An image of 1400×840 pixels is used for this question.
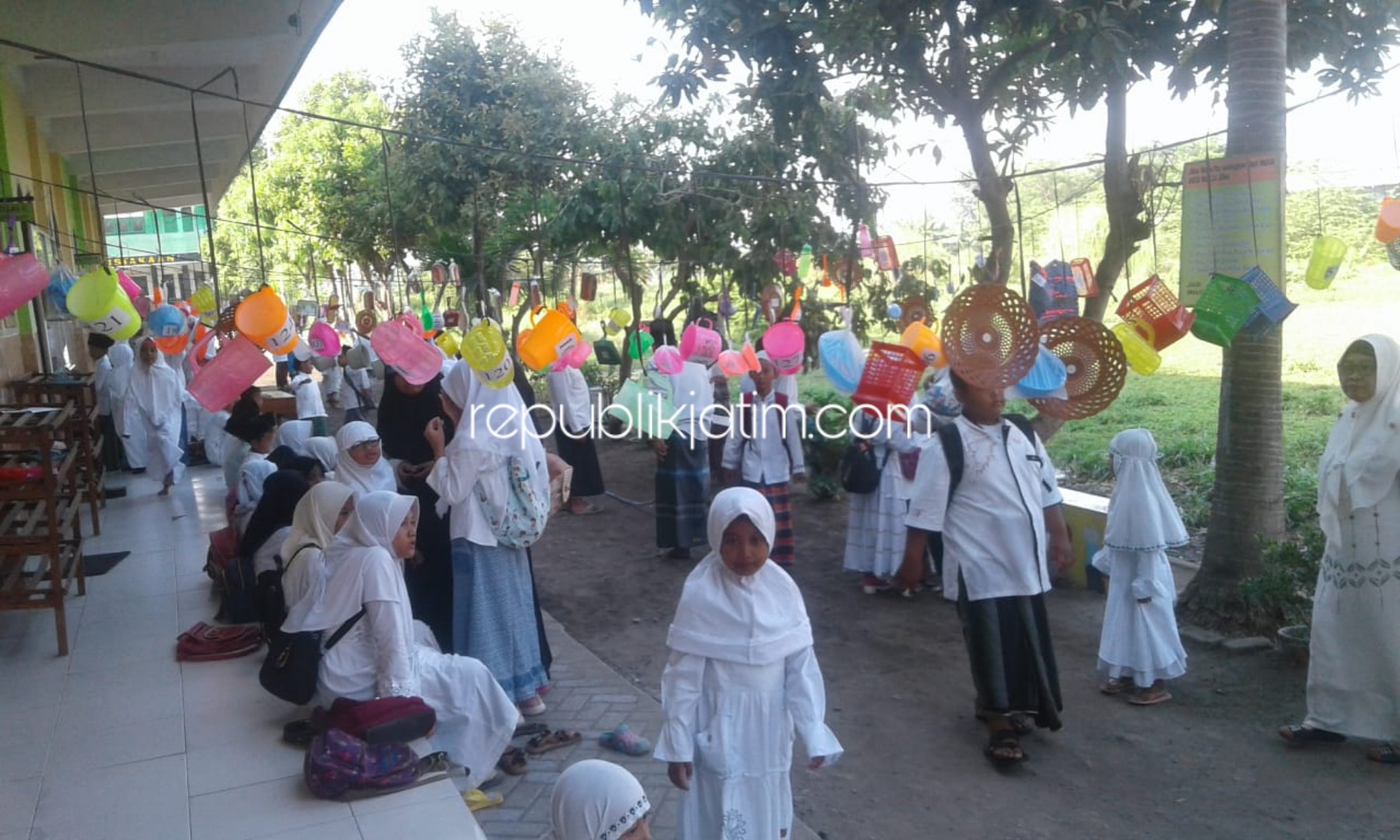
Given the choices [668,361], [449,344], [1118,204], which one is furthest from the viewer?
[668,361]

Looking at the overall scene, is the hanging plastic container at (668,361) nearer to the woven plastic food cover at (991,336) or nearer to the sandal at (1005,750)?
the woven plastic food cover at (991,336)

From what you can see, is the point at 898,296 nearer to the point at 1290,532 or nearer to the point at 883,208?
the point at 883,208

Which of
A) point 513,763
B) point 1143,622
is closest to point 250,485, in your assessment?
point 513,763

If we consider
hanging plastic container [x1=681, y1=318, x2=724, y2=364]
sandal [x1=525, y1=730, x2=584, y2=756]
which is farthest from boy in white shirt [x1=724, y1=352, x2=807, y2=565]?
sandal [x1=525, y1=730, x2=584, y2=756]

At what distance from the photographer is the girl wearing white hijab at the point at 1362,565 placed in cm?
404

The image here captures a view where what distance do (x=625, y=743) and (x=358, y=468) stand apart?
5.76 ft

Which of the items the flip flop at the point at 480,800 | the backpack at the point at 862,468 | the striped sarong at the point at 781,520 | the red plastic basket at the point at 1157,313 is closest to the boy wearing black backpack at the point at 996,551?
the red plastic basket at the point at 1157,313

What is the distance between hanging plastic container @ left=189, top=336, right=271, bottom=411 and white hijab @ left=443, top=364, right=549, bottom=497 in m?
0.81

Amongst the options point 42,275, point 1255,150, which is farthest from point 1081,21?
point 42,275

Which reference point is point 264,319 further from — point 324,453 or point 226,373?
point 324,453

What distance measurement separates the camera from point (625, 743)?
4316 mm

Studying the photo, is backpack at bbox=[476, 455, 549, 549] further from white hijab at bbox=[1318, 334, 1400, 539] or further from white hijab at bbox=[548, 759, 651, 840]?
white hijab at bbox=[1318, 334, 1400, 539]

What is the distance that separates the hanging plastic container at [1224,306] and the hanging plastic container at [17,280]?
14.9 ft

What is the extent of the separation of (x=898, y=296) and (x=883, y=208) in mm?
810
